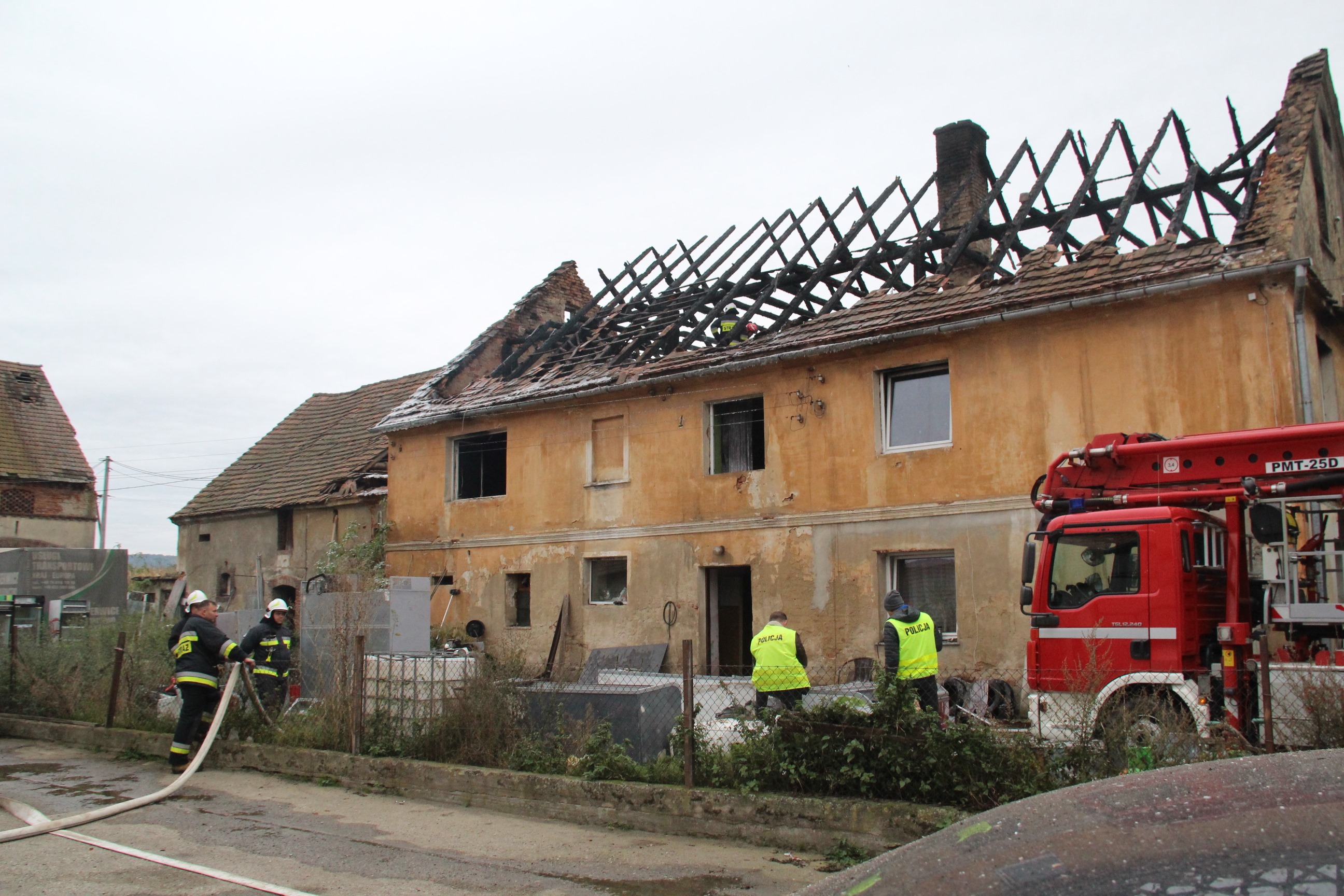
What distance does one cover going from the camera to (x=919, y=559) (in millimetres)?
14523

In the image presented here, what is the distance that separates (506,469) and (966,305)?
30.2 feet

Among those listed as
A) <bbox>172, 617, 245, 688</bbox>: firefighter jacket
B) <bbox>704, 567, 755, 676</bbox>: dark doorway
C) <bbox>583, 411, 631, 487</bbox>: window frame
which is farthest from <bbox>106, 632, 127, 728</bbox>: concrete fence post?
<bbox>704, 567, 755, 676</bbox>: dark doorway

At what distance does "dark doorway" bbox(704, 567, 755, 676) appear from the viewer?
1656 cm

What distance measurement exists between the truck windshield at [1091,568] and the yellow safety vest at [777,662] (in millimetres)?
2350

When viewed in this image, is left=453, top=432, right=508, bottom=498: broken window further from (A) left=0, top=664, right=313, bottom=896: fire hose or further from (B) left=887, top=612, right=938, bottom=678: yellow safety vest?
(B) left=887, top=612, right=938, bottom=678: yellow safety vest

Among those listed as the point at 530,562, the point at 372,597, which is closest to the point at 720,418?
the point at 530,562

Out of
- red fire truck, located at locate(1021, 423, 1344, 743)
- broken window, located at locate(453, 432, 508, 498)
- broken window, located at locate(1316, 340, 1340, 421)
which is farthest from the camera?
broken window, located at locate(453, 432, 508, 498)

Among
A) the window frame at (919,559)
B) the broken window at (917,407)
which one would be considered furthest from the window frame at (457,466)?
the window frame at (919,559)

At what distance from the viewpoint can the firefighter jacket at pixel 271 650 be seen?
11.3 metres

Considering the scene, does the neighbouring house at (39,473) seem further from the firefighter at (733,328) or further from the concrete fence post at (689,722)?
the concrete fence post at (689,722)

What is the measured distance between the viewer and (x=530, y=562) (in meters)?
18.6

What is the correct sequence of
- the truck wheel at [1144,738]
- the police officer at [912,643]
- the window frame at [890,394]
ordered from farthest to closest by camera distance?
the window frame at [890,394], the police officer at [912,643], the truck wheel at [1144,738]

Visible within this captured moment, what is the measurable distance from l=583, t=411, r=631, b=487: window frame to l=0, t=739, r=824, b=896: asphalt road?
8972mm

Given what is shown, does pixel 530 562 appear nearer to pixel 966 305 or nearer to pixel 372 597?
pixel 372 597
